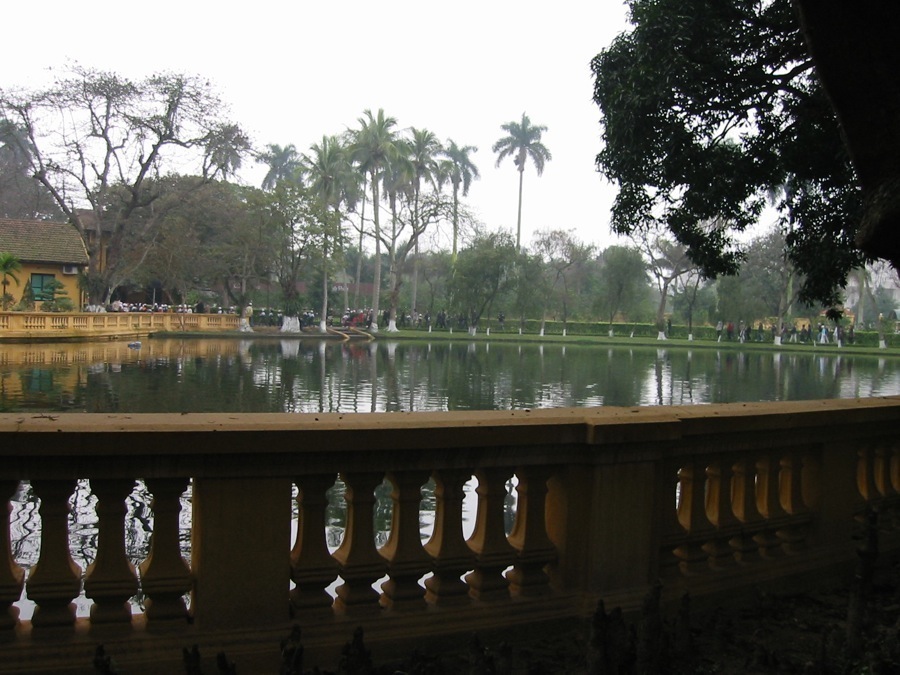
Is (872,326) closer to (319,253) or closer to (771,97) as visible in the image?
(319,253)

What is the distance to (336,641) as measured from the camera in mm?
2959

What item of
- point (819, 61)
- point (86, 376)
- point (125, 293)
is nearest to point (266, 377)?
point (86, 376)

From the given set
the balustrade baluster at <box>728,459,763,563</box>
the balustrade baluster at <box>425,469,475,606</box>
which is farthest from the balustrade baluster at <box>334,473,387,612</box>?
the balustrade baluster at <box>728,459,763,563</box>

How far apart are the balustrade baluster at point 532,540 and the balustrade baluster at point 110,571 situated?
1.50 meters

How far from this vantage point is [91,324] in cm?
3725

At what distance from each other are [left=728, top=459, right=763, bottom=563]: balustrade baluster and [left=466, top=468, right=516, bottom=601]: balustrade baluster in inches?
54.3

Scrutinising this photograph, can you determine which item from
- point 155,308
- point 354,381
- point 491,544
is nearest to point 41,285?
point 155,308

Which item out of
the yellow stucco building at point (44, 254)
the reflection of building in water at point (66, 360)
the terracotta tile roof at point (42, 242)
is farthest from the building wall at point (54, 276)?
the reflection of building in water at point (66, 360)

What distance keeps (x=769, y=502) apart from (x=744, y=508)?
8.6 inches

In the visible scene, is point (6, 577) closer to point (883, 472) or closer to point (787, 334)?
point (883, 472)

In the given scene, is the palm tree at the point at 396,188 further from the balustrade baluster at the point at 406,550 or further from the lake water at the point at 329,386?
the balustrade baluster at the point at 406,550

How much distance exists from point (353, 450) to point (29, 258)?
52063 mm

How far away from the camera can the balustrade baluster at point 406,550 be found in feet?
10.1

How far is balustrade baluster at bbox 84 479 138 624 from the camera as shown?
2.74 meters
